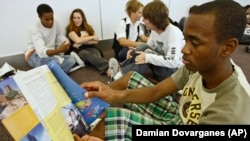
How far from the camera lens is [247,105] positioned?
2.38 ft

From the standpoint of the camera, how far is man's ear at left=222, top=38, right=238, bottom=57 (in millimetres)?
782

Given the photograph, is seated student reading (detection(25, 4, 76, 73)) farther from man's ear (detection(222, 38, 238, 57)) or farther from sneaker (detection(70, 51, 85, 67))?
man's ear (detection(222, 38, 238, 57))

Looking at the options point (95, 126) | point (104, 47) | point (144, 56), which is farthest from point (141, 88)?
point (104, 47)

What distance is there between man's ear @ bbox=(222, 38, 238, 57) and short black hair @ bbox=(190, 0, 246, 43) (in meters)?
0.01

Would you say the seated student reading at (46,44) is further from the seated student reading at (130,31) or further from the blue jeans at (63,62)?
the seated student reading at (130,31)

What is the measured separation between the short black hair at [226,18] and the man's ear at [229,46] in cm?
1

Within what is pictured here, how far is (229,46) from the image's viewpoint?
0.79m

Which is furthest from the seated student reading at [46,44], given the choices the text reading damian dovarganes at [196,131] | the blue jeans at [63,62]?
the text reading damian dovarganes at [196,131]

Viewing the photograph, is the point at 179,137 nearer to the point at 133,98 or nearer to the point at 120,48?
the point at 133,98

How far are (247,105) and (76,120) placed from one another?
2.20 feet

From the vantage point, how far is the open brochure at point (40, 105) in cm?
78

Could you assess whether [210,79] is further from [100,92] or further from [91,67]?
[91,67]

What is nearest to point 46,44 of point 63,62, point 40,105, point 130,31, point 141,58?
point 63,62

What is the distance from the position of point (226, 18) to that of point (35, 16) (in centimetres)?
249
